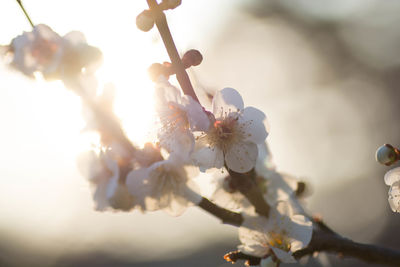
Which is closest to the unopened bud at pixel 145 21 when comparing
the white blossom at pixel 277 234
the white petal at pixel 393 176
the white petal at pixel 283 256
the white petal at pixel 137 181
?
the white petal at pixel 137 181

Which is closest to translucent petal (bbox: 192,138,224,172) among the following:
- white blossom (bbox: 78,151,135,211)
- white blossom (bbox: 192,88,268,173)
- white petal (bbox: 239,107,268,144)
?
white blossom (bbox: 192,88,268,173)

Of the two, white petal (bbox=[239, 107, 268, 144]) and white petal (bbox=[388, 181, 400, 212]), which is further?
white petal (bbox=[388, 181, 400, 212])

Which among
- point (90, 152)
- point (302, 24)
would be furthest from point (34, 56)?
point (302, 24)

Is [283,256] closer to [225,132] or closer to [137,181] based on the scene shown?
[225,132]

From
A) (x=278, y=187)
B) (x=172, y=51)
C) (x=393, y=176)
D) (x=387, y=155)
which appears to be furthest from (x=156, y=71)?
(x=393, y=176)

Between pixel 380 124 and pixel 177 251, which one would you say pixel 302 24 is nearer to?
pixel 380 124

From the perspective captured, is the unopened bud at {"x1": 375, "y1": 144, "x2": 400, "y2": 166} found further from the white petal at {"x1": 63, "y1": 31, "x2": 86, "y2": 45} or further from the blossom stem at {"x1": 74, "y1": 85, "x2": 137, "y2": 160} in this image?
the white petal at {"x1": 63, "y1": 31, "x2": 86, "y2": 45}

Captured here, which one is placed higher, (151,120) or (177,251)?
(177,251)

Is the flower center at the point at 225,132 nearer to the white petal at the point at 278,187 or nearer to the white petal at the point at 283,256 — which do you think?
the white petal at the point at 278,187
